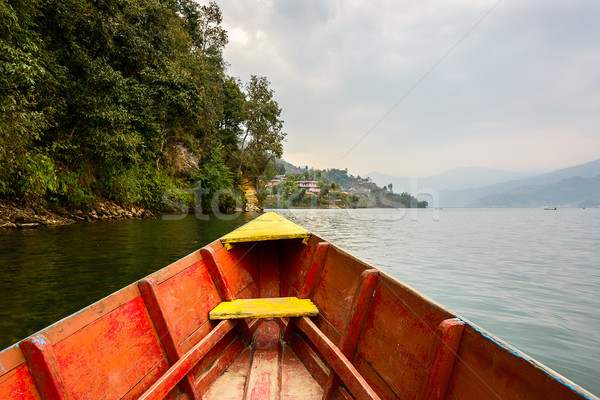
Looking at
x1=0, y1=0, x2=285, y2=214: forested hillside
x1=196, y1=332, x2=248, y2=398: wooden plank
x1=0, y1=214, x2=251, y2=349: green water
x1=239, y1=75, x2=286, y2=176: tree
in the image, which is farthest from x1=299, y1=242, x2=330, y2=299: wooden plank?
x1=239, y1=75, x2=286, y2=176: tree

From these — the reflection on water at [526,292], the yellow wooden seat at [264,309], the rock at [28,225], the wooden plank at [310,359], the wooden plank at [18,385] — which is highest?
the wooden plank at [18,385]

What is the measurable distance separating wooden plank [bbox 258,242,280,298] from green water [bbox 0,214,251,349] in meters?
2.49

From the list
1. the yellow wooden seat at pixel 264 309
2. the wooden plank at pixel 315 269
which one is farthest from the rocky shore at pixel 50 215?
the wooden plank at pixel 315 269

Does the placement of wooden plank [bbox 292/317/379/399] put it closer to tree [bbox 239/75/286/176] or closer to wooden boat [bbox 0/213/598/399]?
wooden boat [bbox 0/213/598/399]

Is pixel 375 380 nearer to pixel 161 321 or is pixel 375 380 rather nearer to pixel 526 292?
pixel 161 321

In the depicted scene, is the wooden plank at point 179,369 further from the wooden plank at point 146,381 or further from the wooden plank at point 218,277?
the wooden plank at point 218,277

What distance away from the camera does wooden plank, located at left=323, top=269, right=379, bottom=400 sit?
225 cm

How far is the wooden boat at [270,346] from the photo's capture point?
141cm

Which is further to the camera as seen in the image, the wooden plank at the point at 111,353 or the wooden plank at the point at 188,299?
the wooden plank at the point at 188,299

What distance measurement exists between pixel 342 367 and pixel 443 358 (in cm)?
78

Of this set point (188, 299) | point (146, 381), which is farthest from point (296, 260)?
point (146, 381)

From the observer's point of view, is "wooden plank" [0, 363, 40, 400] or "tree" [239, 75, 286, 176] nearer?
"wooden plank" [0, 363, 40, 400]

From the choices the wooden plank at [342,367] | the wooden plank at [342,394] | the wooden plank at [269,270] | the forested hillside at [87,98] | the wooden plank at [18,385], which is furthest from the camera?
the forested hillside at [87,98]

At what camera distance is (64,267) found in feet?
18.9
